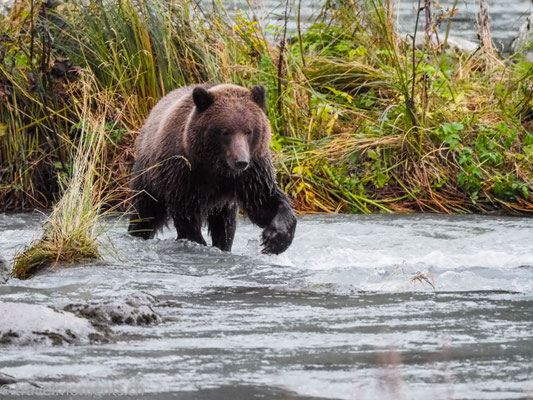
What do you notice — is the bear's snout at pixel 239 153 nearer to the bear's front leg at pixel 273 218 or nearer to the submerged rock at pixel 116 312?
the bear's front leg at pixel 273 218

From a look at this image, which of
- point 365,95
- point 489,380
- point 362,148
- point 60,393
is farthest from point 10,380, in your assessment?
point 365,95

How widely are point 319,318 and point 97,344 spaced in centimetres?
109

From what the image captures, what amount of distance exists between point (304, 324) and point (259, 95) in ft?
10.1

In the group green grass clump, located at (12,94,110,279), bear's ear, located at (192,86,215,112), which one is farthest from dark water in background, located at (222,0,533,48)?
green grass clump, located at (12,94,110,279)

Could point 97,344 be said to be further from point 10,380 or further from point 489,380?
point 489,380

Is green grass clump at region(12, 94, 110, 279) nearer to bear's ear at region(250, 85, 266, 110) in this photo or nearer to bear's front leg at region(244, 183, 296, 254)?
bear's front leg at region(244, 183, 296, 254)

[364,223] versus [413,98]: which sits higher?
[413,98]

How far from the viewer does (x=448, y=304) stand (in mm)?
5102

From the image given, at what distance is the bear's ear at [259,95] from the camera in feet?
24.1

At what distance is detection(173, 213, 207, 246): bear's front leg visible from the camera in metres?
7.65

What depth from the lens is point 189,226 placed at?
767 cm

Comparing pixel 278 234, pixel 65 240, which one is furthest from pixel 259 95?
Answer: pixel 65 240

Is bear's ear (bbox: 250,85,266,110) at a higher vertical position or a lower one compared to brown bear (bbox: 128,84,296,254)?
higher

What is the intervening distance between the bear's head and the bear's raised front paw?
48cm
